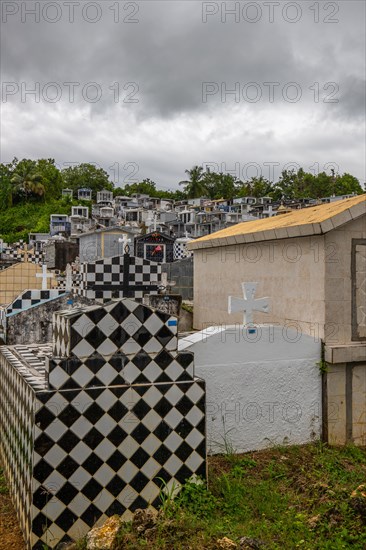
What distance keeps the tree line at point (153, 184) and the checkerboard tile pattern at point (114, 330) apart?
72054mm

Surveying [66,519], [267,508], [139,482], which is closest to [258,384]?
[267,508]

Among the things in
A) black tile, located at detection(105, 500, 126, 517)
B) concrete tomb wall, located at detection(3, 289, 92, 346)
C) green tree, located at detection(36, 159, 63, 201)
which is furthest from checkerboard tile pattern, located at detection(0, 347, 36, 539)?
green tree, located at detection(36, 159, 63, 201)

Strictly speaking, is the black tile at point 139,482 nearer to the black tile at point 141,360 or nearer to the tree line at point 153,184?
the black tile at point 141,360

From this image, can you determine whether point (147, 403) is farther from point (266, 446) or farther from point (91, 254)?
point (91, 254)

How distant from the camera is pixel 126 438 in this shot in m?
5.34

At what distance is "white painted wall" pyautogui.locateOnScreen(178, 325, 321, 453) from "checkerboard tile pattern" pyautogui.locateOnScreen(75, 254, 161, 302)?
2033mm

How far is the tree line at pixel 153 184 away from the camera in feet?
242

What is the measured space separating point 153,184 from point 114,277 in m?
86.1

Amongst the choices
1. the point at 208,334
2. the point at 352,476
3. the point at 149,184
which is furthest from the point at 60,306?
the point at 149,184

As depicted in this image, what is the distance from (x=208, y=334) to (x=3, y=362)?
9.91 ft

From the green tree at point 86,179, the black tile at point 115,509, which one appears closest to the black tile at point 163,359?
the black tile at point 115,509

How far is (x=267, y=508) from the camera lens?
575 centimetres

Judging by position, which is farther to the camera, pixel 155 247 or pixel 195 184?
pixel 195 184

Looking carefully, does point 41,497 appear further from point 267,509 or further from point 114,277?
point 114,277
